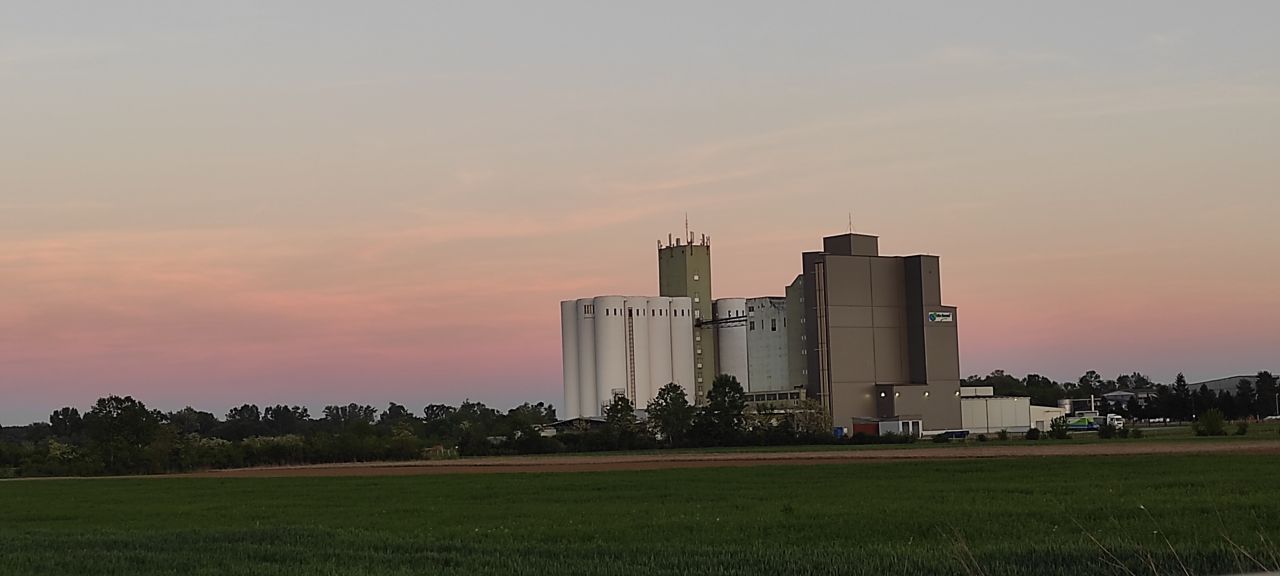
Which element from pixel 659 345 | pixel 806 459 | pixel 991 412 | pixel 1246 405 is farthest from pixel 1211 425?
pixel 1246 405

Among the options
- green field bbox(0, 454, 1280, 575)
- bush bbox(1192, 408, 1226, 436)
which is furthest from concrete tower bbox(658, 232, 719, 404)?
green field bbox(0, 454, 1280, 575)

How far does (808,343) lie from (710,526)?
11730 cm

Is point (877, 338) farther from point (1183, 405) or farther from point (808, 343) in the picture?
point (1183, 405)

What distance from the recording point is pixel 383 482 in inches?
2591

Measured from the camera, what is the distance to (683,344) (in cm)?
16375

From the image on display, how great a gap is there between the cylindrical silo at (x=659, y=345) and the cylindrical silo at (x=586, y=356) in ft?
19.4

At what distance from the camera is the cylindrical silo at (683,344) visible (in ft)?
534

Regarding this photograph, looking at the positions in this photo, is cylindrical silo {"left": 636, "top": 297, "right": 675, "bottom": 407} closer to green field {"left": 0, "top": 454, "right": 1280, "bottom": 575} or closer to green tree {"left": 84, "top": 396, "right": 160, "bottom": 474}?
green tree {"left": 84, "top": 396, "right": 160, "bottom": 474}

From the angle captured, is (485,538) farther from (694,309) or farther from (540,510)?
(694,309)

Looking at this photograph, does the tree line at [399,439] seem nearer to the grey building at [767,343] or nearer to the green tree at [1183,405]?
the grey building at [767,343]

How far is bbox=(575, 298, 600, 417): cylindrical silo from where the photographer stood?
16162 cm

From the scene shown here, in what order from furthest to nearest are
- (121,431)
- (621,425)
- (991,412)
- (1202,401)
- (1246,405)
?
(1246,405)
(1202,401)
(991,412)
(621,425)
(121,431)

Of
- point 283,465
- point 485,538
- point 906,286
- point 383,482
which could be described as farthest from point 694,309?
point 485,538

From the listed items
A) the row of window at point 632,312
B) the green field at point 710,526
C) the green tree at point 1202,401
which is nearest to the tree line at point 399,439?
Result: the row of window at point 632,312
